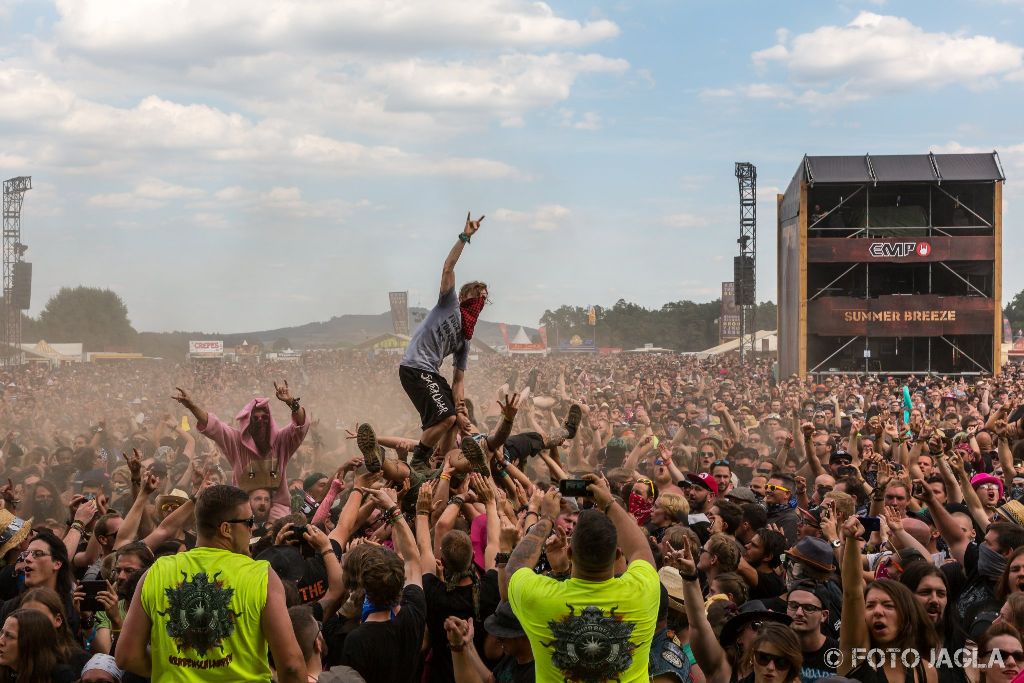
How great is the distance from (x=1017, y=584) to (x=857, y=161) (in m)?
29.6

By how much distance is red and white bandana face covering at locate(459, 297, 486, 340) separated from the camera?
28.4 ft

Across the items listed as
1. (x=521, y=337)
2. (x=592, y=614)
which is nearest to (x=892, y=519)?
(x=592, y=614)

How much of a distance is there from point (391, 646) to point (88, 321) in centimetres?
5512

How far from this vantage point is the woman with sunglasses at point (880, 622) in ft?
14.7

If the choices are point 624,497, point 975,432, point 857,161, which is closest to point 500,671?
point 624,497

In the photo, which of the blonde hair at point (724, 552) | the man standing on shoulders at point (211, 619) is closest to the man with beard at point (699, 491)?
the blonde hair at point (724, 552)

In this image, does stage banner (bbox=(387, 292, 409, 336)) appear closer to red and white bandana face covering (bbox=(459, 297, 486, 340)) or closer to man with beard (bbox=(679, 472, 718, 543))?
red and white bandana face covering (bbox=(459, 297, 486, 340))

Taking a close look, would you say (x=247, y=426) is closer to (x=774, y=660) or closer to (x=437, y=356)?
(x=437, y=356)

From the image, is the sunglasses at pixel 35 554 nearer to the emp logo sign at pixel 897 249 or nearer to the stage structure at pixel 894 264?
the stage structure at pixel 894 264

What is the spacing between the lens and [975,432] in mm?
12109

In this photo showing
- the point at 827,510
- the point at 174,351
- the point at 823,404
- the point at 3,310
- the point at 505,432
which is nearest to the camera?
the point at 827,510

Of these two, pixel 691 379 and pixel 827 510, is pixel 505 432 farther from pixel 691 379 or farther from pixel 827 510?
pixel 691 379

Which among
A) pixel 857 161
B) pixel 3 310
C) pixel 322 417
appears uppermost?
pixel 857 161

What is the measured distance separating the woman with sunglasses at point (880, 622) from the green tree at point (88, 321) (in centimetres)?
4804
